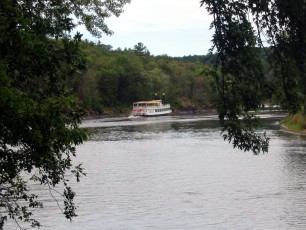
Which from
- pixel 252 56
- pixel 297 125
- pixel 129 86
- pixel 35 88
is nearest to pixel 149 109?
pixel 129 86

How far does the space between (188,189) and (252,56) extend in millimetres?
19590

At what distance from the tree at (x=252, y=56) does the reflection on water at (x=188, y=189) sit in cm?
1203

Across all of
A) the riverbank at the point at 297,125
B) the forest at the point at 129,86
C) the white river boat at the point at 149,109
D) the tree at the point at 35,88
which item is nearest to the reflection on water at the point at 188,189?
the tree at the point at 35,88

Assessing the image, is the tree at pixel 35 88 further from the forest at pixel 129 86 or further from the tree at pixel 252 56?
the forest at pixel 129 86

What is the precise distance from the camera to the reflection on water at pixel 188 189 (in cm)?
1928

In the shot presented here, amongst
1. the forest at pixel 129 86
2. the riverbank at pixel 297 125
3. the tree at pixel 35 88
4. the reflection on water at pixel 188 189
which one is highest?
the forest at pixel 129 86

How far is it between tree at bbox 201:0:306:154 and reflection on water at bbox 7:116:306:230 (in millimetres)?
12027

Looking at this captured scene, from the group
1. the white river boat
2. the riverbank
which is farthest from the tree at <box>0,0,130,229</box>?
the white river boat

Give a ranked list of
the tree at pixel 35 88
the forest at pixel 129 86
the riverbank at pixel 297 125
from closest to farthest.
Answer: the tree at pixel 35 88
the riverbank at pixel 297 125
the forest at pixel 129 86

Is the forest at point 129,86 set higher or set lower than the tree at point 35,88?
higher

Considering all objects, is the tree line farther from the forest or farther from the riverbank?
the riverbank

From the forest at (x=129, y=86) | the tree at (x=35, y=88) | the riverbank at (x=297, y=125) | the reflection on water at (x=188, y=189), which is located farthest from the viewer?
the forest at (x=129, y=86)

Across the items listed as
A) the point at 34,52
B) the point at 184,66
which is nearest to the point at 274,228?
the point at 34,52

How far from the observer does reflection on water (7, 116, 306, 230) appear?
759 inches
